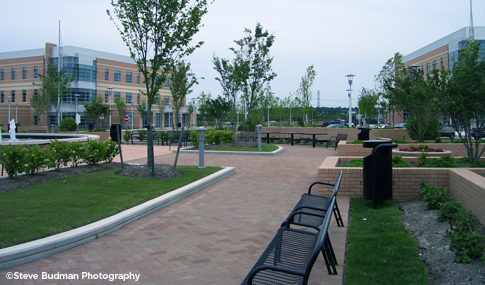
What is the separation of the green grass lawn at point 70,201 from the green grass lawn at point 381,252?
3857 millimetres

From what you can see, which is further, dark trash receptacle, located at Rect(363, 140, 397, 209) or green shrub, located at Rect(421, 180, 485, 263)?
dark trash receptacle, located at Rect(363, 140, 397, 209)

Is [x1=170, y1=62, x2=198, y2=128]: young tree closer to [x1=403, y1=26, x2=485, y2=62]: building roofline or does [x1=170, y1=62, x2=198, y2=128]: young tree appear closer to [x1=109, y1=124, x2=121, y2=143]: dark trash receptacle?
[x1=109, y1=124, x2=121, y2=143]: dark trash receptacle

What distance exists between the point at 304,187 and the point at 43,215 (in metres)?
5.82

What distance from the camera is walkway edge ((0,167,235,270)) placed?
4387 millimetres

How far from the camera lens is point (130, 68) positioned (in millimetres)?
69438

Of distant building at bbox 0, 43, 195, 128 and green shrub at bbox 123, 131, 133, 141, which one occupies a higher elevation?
distant building at bbox 0, 43, 195, 128

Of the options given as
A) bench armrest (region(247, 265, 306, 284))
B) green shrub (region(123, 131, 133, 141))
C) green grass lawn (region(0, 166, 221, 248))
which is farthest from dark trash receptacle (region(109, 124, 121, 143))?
green shrub (region(123, 131, 133, 141))

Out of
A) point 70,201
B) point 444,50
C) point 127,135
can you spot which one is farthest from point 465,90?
point 444,50

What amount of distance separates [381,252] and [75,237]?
3.96 m

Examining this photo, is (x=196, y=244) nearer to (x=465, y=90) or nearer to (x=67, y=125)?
(x=465, y=90)

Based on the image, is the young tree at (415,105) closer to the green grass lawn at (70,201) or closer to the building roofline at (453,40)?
the green grass lawn at (70,201)

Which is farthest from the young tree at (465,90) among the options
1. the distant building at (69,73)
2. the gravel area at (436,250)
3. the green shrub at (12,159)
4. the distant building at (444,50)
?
the distant building at (69,73)

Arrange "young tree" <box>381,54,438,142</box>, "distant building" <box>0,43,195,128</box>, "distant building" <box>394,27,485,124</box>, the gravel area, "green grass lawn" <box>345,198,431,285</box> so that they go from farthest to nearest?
"distant building" <box>0,43,195,128</box> < "distant building" <box>394,27,485,124</box> < "young tree" <box>381,54,438,142</box> < "green grass lawn" <box>345,198,431,285</box> < the gravel area

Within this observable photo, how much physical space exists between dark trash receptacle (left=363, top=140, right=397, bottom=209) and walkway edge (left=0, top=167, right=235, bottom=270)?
3838 mm
